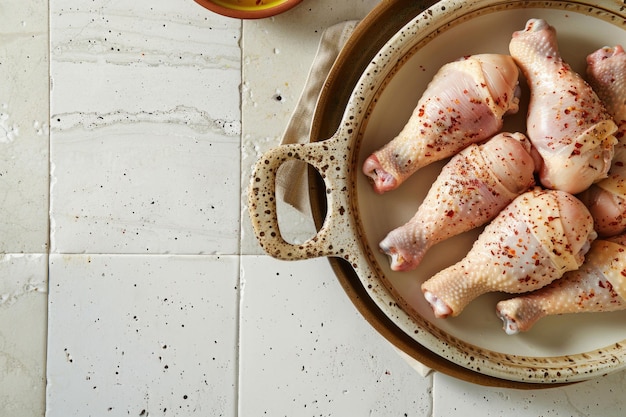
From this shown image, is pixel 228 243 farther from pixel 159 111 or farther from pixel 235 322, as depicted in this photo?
pixel 159 111

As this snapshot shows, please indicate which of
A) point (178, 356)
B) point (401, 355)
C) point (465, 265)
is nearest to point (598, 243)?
point (465, 265)

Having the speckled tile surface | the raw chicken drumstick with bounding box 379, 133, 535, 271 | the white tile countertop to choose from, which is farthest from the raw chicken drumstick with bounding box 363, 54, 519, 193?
the speckled tile surface

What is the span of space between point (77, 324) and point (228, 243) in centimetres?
26

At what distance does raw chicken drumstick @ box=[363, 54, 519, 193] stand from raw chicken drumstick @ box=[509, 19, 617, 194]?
0.09 feet

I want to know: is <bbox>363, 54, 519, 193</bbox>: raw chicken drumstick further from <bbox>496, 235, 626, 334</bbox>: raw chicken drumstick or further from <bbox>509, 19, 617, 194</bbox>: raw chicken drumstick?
<bbox>496, 235, 626, 334</bbox>: raw chicken drumstick

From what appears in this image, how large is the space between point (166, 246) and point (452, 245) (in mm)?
420

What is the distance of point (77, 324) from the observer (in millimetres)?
905

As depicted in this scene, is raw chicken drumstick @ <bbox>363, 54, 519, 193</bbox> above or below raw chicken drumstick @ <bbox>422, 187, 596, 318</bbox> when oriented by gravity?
above

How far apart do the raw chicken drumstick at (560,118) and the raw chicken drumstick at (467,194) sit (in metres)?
0.03

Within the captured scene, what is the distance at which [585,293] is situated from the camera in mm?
750

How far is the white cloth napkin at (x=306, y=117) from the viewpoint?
2.74 feet

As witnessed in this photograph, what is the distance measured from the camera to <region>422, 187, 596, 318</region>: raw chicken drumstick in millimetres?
715

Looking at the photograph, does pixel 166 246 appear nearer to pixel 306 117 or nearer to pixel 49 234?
pixel 49 234

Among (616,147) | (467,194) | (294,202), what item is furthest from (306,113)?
(616,147)
